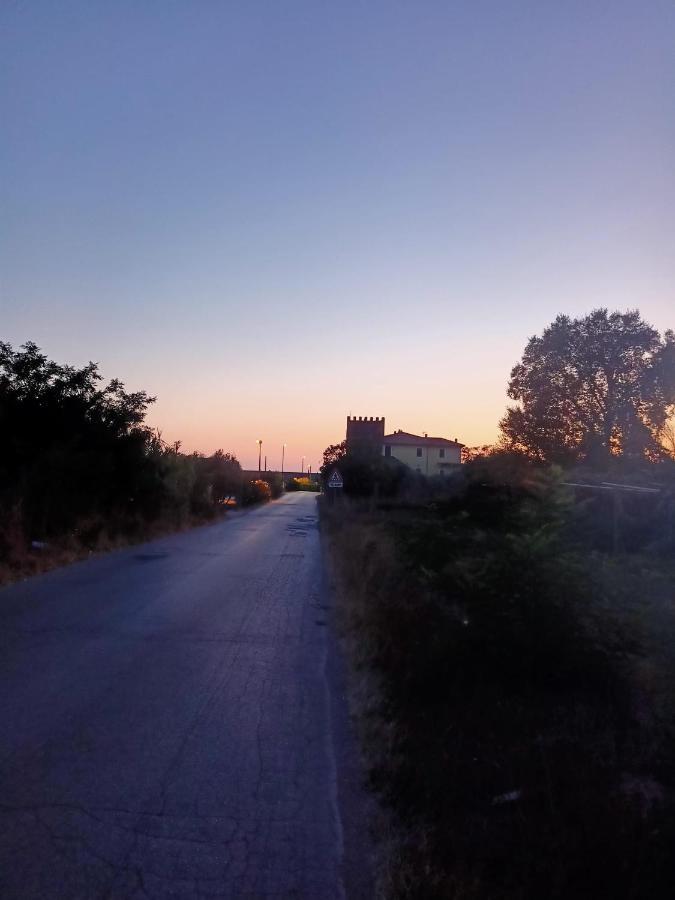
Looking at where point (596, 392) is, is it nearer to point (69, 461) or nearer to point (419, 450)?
point (69, 461)

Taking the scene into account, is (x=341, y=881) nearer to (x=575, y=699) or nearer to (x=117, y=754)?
(x=117, y=754)

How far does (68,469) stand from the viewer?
84.3 feet

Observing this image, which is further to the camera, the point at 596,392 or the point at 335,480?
the point at 335,480

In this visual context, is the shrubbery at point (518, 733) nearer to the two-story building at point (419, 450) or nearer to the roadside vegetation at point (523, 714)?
the roadside vegetation at point (523, 714)

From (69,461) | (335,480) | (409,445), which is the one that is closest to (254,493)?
(409,445)

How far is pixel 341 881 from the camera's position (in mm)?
4758

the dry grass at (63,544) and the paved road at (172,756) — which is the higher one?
the dry grass at (63,544)

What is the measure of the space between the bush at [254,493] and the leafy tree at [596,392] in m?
40.3

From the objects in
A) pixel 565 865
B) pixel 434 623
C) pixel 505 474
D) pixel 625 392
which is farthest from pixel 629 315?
pixel 565 865

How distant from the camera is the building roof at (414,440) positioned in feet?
274

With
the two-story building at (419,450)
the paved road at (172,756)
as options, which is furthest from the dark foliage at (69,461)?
the two-story building at (419,450)

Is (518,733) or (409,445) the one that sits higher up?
(409,445)

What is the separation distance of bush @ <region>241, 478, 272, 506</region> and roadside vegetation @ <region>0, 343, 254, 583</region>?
124 ft

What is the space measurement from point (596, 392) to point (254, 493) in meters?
47.4
